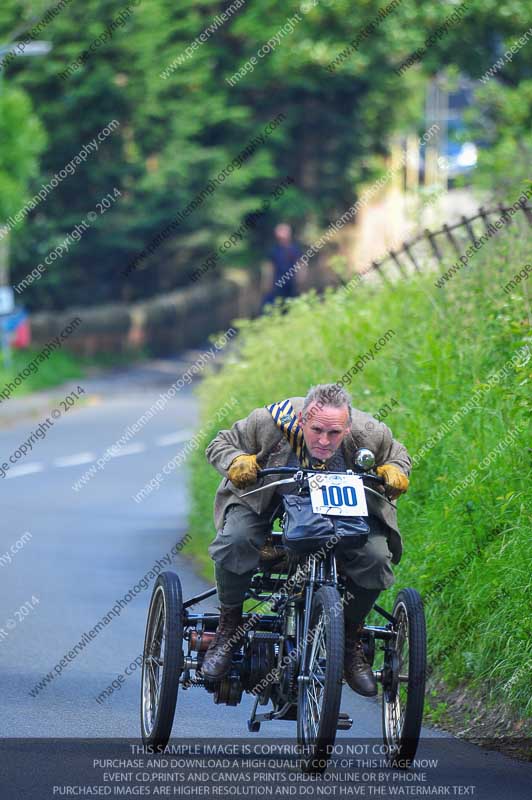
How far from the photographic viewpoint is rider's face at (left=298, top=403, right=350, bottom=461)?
21.6 ft

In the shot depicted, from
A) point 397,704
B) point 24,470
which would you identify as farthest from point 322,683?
point 24,470

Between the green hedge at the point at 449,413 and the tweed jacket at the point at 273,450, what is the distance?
3.10 feet

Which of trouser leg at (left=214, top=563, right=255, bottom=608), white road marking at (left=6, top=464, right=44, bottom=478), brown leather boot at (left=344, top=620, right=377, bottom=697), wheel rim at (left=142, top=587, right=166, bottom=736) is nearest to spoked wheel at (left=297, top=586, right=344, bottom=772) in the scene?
brown leather boot at (left=344, top=620, right=377, bottom=697)

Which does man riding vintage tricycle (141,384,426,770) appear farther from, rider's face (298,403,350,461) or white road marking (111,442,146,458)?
white road marking (111,442,146,458)

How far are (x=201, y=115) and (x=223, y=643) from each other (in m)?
32.5

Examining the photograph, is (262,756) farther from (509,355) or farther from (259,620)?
(509,355)

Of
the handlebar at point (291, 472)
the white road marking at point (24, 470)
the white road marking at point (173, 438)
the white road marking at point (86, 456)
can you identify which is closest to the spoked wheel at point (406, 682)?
the handlebar at point (291, 472)

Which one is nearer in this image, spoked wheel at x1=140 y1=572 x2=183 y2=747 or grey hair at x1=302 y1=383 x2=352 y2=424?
grey hair at x1=302 y1=383 x2=352 y2=424

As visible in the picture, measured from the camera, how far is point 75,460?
23125 mm

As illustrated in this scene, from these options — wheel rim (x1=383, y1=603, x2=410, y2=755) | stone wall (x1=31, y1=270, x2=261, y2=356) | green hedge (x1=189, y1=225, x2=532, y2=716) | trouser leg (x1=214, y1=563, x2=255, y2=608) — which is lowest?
stone wall (x1=31, y1=270, x2=261, y2=356)

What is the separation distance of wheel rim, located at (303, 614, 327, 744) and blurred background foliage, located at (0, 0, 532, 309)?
67.9ft

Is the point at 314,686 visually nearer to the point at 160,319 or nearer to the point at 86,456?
the point at 86,456

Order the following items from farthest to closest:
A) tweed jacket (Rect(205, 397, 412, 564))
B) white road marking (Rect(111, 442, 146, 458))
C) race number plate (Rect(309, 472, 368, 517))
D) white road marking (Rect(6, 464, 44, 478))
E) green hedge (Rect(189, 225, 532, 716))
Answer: white road marking (Rect(111, 442, 146, 458))
white road marking (Rect(6, 464, 44, 478))
green hedge (Rect(189, 225, 532, 716))
tweed jacket (Rect(205, 397, 412, 564))
race number plate (Rect(309, 472, 368, 517))

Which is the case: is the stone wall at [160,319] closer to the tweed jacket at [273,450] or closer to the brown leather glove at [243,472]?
the tweed jacket at [273,450]
